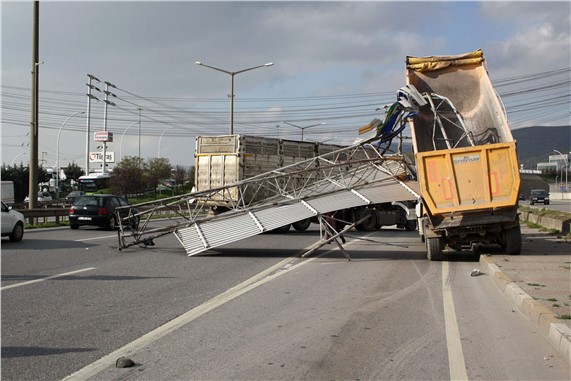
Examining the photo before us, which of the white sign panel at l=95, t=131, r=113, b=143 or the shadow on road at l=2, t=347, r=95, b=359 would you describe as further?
the white sign panel at l=95, t=131, r=113, b=143

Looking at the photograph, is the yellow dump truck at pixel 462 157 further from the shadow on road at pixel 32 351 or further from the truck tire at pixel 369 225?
the truck tire at pixel 369 225

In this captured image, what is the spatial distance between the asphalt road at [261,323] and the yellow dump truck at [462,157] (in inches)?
40.4

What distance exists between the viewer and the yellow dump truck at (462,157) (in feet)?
43.2

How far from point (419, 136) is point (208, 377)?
36.6 ft

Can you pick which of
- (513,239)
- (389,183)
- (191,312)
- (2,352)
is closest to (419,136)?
(389,183)

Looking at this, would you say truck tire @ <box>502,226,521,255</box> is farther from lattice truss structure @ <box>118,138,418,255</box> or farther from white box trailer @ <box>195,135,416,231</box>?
white box trailer @ <box>195,135,416,231</box>

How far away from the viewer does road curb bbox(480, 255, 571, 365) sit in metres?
6.31

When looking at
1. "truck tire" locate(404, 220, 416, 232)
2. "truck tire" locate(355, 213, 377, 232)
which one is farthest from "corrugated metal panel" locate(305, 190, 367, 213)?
"truck tire" locate(404, 220, 416, 232)

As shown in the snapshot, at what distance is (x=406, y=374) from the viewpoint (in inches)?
221

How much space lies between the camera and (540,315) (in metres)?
7.50

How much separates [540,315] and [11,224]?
1623cm

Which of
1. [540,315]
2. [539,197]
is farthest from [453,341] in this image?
[539,197]

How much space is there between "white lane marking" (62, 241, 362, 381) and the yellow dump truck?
12.1 ft

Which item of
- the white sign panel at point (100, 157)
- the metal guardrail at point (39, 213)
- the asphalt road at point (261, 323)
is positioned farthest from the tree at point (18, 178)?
the asphalt road at point (261, 323)
